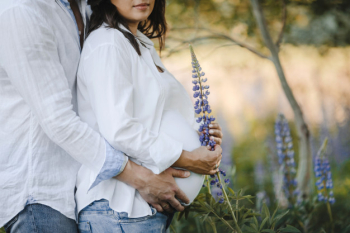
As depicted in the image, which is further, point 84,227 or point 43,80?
point 84,227

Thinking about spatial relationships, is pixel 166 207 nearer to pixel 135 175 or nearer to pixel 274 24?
pixel 135 175

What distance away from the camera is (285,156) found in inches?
125

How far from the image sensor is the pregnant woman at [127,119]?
128 cm

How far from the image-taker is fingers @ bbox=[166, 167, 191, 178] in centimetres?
142

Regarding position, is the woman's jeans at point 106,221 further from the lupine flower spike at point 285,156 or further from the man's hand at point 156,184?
the lupine flower spike at point 285,156

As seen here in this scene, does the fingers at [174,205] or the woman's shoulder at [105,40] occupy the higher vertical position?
the woman's shoulder at [105,40]

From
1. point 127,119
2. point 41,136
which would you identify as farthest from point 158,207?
point 41,136

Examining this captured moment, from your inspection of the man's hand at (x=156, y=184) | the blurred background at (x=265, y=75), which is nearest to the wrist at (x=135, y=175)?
the man's hand at (x=156, y=184)

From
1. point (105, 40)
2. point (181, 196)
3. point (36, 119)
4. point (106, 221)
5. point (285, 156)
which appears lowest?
point (285, 156)

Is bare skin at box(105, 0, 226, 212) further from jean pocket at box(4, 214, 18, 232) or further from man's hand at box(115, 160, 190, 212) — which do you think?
jean pocket at box(4, 214, 18, 232)

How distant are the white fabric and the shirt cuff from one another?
0.02 meters

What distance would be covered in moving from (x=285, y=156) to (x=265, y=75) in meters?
1.44

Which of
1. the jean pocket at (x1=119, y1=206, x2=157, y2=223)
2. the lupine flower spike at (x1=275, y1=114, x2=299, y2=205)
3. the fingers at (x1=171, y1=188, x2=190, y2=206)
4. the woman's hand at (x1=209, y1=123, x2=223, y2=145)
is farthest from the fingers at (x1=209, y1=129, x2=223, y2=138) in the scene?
the lupine flower spike at (x1=275, y1=114, x2=299, y2=205)

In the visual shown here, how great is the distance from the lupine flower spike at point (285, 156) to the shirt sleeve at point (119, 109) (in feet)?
6.43
